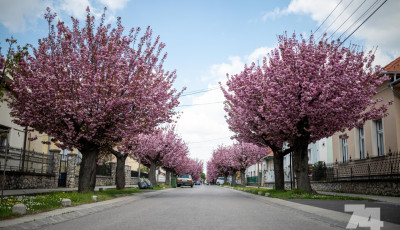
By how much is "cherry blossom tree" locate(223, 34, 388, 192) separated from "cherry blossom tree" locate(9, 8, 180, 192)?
606cm

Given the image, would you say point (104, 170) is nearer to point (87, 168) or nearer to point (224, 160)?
point (87, 168)

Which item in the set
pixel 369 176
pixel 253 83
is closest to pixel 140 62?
pixel 253 83

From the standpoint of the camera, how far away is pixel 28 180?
870 inches

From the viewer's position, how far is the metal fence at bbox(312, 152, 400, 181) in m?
19.0

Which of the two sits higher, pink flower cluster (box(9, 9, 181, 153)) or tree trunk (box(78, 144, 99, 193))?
pink flower cluster (box(9, 9, 181, 153))

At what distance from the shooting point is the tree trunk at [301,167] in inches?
749

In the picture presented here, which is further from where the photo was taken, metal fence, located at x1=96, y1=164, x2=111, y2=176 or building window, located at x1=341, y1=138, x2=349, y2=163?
metal fence, located at x1=96, y1=164, x2=111, y2=176

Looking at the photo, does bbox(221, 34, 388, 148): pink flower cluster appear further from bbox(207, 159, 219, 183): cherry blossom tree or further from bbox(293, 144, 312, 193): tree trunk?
bbox(207, 159, 219, 183): cherry blossom tree

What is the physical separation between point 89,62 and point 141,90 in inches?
113

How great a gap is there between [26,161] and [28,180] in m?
1.29

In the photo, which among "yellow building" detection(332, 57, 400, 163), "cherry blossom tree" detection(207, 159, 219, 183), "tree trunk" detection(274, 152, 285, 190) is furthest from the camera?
"cherry blossom tree" detection(207, 159, 219, 183)

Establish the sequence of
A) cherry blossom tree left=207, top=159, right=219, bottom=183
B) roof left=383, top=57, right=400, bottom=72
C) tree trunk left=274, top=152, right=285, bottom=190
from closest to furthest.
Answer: roof left=383, top=57, right=400, bottom=72 → tree trunk left=274, top=152, right=285, bottom=190 → cherry blossom tree left=207, top=159, right=219, bottom=183

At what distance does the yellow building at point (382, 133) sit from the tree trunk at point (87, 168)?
13767 millimetres

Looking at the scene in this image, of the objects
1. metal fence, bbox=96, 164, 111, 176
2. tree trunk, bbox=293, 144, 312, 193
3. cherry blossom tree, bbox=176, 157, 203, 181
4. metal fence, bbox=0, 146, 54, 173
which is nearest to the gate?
metal fence, bbox=0, 146, 54, 173
